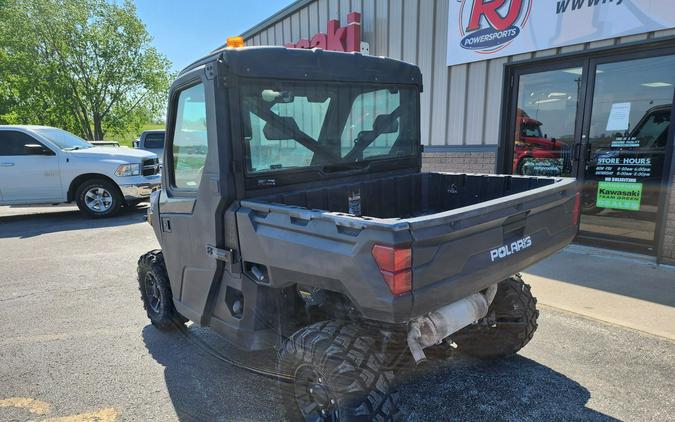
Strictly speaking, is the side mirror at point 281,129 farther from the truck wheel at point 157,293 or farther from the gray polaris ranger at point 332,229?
the truck wheel at point 157,293

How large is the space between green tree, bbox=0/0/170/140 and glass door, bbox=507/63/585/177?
21.2 meters

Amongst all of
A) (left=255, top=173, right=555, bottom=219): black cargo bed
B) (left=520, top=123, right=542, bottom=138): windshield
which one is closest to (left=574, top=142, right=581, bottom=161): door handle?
(left=520, top=123, right=542, bottom=138): windshield

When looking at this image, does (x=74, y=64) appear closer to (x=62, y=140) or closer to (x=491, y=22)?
(x=62, y=140)

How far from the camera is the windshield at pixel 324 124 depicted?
8.81ft

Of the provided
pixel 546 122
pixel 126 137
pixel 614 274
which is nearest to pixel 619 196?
pixel 614 274

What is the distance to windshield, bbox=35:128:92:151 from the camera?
30.6 feet

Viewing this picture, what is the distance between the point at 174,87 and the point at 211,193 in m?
0.94

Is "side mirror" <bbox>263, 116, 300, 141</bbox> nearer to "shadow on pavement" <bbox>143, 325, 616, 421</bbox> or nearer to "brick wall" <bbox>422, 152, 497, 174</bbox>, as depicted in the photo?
"shadow on pavement" <bbox>143, 325, 616, 421</bbox>

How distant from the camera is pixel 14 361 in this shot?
11.3ft

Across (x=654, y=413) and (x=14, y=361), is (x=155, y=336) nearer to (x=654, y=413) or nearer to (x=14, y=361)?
(x=14, y=361)

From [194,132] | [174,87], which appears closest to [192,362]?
[194,132]

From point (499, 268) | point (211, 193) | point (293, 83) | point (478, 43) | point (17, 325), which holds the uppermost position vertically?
point (478, 43)

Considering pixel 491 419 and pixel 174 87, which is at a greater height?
pixel 174 87

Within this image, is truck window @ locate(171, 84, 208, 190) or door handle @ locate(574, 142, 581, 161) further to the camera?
door handle @ locate(574, 142, 581, 161)
